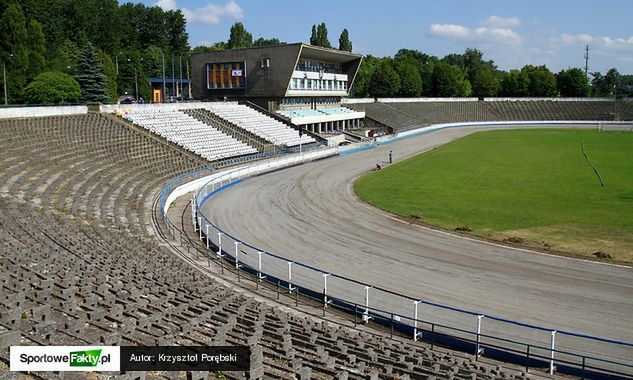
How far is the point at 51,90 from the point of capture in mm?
64062

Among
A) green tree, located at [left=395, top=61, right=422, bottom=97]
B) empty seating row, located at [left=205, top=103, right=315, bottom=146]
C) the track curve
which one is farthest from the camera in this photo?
green tree, located at [left=395, top=61, right=422, bottom=97]

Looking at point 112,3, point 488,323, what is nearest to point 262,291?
point 488,323

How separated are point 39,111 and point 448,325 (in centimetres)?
4104

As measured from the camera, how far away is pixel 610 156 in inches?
2539

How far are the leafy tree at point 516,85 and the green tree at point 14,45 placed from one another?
12034 centimetres

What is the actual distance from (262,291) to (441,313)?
22.0ft

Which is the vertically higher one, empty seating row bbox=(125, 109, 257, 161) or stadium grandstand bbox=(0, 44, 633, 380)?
empty seating row bbox=(125, 109, 257, 161)

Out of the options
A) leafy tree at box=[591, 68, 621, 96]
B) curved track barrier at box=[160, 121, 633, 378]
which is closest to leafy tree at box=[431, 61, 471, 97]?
leafy tree at box=[591, 68, 621, 96]

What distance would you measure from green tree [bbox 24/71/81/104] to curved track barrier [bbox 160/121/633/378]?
44.3 m

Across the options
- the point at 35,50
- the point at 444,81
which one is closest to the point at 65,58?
the point at 35,50

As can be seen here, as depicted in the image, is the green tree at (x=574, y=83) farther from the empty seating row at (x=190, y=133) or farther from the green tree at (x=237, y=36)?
the empty seating row at (x=190, y=133)

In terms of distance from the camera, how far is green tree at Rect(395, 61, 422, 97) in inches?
5733

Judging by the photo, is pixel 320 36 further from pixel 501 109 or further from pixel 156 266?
pixel 156 266

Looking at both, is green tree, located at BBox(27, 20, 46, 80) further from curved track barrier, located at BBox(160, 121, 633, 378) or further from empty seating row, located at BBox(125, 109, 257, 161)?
curved track barrier, located at BBox(160, 121, 633, 378)
